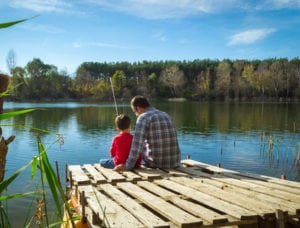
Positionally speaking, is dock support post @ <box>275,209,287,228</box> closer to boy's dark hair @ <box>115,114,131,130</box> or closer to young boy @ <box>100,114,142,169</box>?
young boy @ <box>100,114,142,169</box>

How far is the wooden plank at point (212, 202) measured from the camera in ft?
11.4

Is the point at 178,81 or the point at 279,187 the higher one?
the point at 178,81

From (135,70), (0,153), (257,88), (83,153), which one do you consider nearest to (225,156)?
(83,153)

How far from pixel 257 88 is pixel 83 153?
262ft

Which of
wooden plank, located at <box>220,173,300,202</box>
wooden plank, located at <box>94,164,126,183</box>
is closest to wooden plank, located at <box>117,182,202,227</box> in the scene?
wooden plank, located at <box>94,164,126,183</box>

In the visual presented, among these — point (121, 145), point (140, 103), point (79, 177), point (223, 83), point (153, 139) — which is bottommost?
point (79, 177)

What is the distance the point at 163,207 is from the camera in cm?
376

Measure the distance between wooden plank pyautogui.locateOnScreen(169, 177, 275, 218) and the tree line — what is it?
8657 centimetres

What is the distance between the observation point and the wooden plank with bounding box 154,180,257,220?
11.4 feet

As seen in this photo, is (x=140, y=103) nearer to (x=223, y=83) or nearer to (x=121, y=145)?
(x=121, y=145)

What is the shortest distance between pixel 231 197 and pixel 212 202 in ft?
1.24

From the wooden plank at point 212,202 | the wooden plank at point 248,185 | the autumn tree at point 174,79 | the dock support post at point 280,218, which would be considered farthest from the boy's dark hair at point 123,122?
the autumn tree at point 174,79

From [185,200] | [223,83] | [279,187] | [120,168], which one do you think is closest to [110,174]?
[120,168]

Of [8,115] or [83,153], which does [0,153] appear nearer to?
[8,115]
